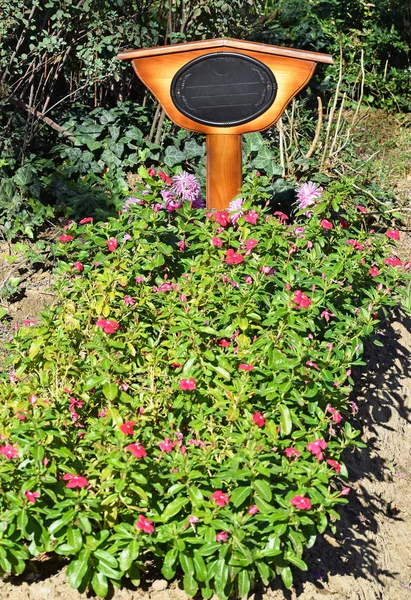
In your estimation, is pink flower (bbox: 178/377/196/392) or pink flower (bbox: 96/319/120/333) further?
pink flower (bbox: 96/319/120/333)

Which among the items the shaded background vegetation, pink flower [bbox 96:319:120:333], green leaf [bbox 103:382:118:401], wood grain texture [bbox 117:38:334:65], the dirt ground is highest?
wood grain texture [bbox 117:38:334:65]

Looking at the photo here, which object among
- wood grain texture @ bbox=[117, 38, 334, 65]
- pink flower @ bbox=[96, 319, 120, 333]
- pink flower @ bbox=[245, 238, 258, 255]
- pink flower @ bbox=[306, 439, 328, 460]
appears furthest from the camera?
wood grain texture @ bbox=[117, 38, 334, 65]

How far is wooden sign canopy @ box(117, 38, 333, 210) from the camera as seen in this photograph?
432cm

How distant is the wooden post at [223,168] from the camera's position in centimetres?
450

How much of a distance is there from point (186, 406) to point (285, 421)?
1.17 ft

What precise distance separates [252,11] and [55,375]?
391 centimetres

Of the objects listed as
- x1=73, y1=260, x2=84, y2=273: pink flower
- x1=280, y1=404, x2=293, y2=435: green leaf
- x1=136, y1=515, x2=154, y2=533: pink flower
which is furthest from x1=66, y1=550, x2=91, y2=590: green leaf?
x1=73, y1=260, x2=84, y2=273: pink flower

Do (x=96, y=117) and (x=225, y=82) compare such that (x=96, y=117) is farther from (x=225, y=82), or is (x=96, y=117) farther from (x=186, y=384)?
(x=186, y=384)

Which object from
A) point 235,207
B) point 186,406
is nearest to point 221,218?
point 235,207

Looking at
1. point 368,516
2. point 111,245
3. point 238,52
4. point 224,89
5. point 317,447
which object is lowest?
point 368,516

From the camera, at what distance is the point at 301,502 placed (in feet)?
8.80

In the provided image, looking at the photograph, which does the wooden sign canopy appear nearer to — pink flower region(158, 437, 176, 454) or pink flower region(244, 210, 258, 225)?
pink flower region(244, 210, 258, 225)

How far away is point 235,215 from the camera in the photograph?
14.3ft

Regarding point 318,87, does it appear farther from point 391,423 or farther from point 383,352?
point 391,423
